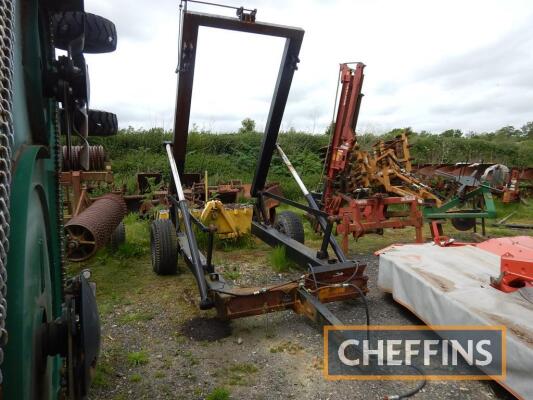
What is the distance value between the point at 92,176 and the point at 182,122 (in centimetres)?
221

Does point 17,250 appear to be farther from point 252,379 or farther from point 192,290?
point 192,290

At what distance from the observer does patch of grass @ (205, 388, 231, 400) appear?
271 cm

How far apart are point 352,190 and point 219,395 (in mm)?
5043

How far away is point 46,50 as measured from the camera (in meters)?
1.70

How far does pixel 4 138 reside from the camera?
96cm

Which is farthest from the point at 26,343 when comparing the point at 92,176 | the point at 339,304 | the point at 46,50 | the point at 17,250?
the point at 92,176

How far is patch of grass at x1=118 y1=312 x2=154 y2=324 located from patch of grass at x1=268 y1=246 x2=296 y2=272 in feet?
5.91

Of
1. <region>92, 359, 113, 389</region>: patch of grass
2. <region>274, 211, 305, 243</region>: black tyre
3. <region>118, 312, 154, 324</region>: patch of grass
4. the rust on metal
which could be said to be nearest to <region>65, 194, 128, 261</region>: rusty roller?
<region>118, 312, 154, 324</region>: patch of grass

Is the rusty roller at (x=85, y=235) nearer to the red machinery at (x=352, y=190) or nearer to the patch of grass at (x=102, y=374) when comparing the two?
the patch of grass at (x=102, y=374)

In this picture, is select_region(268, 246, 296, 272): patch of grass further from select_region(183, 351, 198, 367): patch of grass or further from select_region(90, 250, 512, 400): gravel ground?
select_region(183, 351, 198, 367): patch of grass

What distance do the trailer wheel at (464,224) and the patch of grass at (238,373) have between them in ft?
20.7

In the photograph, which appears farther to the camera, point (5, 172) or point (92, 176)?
point (92, 176)

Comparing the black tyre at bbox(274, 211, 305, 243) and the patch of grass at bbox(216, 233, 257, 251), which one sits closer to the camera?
the black tyre at bbox(274, 211, 305, 243)

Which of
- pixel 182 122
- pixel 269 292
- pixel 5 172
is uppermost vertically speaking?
pixel 182 122
